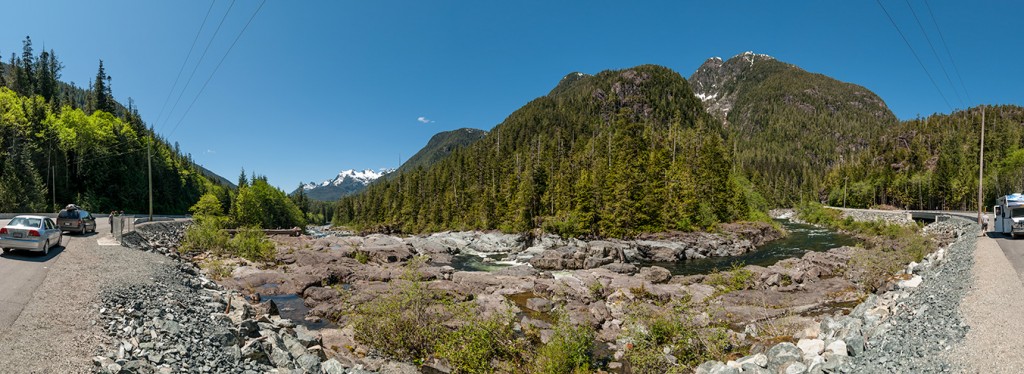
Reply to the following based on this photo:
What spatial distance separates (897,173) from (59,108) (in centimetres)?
20734

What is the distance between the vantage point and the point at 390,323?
15008 millimetres

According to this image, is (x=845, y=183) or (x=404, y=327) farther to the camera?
(x=845, y=183)

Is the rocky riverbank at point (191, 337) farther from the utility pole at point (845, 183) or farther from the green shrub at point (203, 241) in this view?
the utility pole at point (845, 183)

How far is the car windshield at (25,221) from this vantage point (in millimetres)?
16609

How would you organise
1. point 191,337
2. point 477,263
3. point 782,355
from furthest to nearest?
point 477,263 → point 782,355 → point 191,337

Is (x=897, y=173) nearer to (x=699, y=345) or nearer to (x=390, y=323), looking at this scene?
(x=699, y=345)

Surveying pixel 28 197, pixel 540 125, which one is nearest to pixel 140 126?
pixel 28 197

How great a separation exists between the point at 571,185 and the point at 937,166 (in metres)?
99.4

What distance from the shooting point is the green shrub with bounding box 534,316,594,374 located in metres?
12.3

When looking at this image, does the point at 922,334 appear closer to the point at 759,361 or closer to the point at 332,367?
the point at 759,361

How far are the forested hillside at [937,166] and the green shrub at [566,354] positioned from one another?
4577 inches

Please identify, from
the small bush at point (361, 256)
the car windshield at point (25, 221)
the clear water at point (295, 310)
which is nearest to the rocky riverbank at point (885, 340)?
the clear water at point (295, 310)

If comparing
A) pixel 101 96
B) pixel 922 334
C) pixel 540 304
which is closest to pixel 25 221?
pixel 540 304

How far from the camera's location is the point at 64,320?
9.91 m
